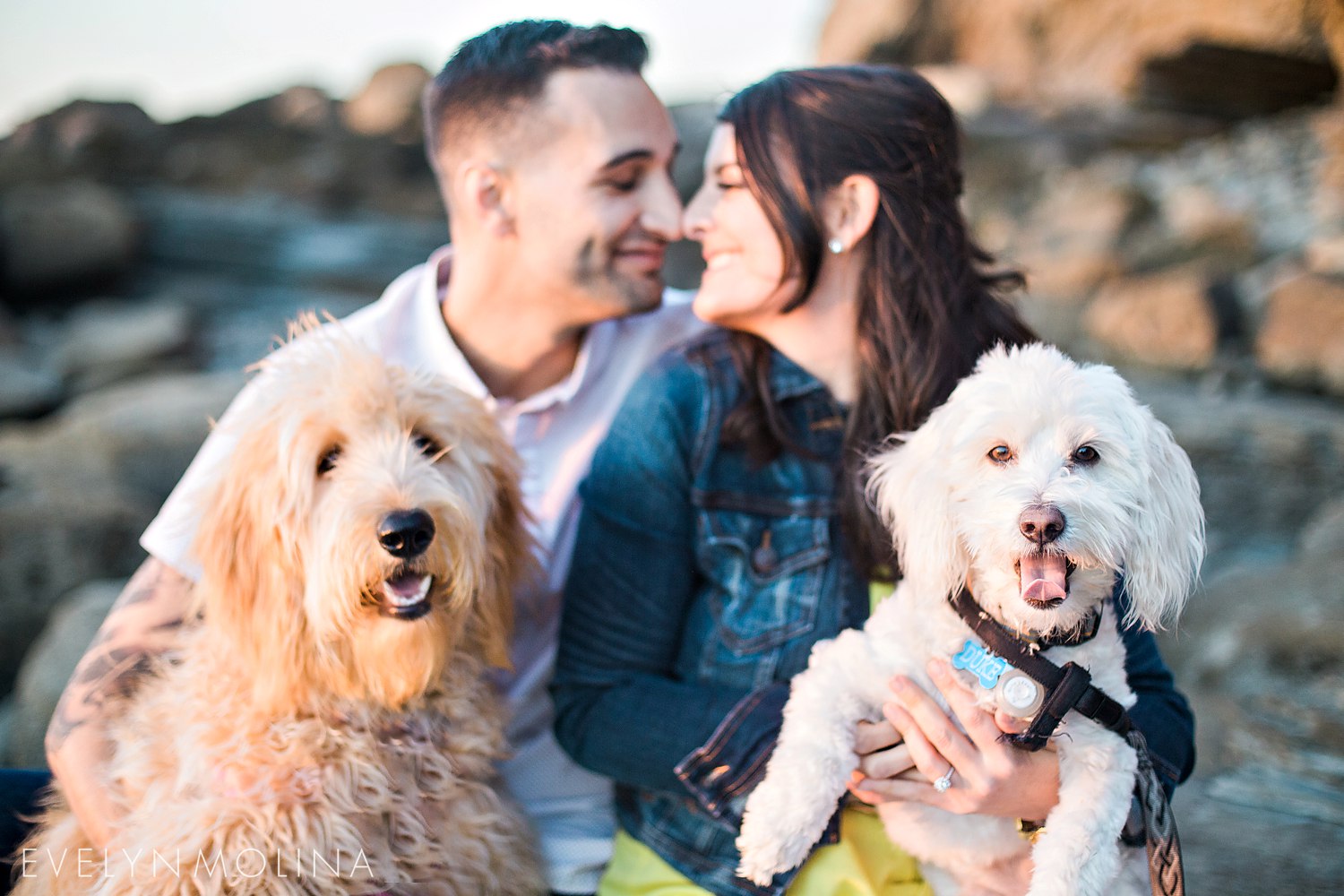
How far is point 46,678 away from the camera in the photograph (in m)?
3.38

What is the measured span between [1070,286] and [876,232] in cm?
786

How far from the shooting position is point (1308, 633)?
3332 millimetres

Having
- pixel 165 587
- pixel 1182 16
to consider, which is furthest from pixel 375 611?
pixel 1182 16

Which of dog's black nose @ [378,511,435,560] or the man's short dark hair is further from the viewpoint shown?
the man's short dark hair

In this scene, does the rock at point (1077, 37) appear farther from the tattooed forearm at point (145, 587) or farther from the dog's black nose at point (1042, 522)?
the tattooed forearm at point (145, 587)

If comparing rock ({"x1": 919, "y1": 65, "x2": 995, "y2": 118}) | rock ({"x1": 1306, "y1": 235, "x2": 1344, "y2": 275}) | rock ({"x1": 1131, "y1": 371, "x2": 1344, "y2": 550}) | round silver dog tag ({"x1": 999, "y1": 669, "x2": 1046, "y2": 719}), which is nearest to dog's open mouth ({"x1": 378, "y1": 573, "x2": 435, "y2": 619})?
round silver dog tag ({"x1": 999, "y1": 669, "x2": 1046, "y2": 719})

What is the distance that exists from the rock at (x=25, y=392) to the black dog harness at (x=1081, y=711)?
8.69m

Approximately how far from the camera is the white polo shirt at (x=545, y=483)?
96.0 inches

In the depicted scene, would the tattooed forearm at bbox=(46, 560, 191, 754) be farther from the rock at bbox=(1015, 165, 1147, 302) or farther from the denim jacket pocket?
the rock at bbox=(1015, 165, 1147, 302)

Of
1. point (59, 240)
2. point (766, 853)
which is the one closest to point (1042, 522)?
point (766, 853)

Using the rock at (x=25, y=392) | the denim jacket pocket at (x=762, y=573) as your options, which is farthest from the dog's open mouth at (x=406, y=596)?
the rock at (x=25, y=392)

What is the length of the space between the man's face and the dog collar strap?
1.40 metres

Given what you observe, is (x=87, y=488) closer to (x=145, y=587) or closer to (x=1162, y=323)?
(x=145, y=587)

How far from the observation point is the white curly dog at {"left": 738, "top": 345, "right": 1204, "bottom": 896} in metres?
1.73
